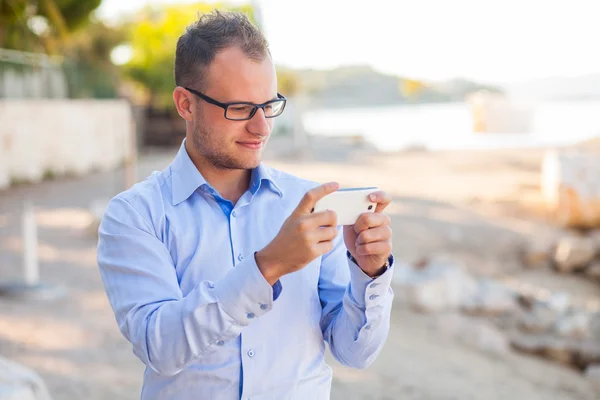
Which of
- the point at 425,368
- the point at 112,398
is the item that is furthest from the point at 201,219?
the point at 425,368

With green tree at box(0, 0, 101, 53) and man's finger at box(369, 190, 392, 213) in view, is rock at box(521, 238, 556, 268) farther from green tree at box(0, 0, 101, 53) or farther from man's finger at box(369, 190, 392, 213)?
green tree at box(0, 0, 101, 53)

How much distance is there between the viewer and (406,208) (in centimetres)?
1230

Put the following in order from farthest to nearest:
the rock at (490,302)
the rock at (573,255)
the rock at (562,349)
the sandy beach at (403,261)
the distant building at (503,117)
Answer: the distant building at (503,117) < the rock at (573,255) < the rock at (490,302) < the rock at (562,349) < the sandy beach at (403,261)

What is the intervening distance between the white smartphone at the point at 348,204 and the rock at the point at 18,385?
2.02 m

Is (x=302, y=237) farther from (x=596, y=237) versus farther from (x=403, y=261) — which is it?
(x=596, y=237)

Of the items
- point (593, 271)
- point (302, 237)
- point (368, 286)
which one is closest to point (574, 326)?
point (593, 271)

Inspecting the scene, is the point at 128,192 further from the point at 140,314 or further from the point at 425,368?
the point at 425,368

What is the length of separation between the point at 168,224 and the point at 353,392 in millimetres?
3286

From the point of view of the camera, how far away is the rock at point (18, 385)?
126 inches

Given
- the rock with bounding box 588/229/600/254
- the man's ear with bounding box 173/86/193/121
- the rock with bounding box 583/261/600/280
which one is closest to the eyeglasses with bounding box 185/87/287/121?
the man's ear with bounding box 173/86/193/121

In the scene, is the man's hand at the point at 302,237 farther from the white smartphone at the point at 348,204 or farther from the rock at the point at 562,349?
the rock at the point at 562,349

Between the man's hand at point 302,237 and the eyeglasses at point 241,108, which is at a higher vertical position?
the eyeglasses at point 241,108

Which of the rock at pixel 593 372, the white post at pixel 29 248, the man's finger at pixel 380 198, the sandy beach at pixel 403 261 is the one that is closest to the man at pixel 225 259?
the man's finger at pixel 380 198

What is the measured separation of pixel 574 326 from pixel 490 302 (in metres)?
0.78
